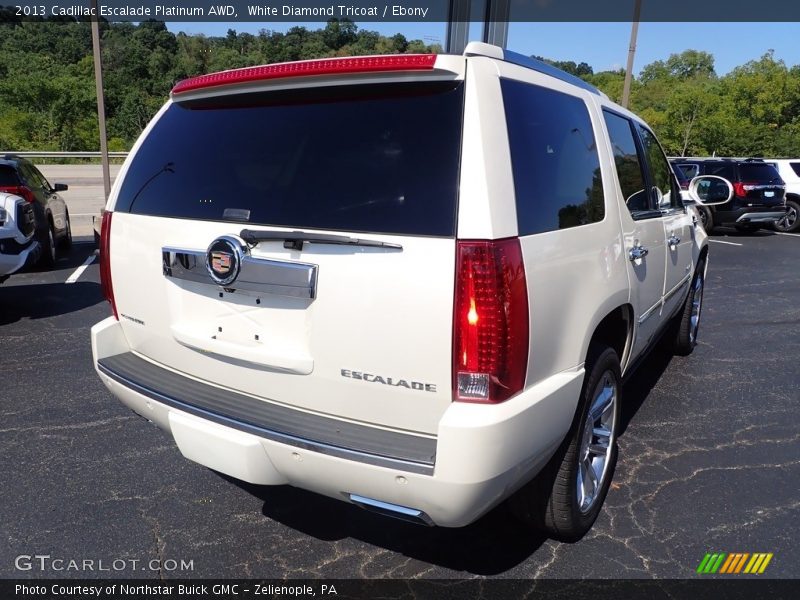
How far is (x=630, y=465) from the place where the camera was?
3.58 metres

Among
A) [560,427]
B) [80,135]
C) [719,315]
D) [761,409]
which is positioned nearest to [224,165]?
[560,427]

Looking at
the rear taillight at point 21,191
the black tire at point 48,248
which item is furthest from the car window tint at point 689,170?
the rear taillight at point 21,191

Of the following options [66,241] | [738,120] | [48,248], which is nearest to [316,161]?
[48,248]

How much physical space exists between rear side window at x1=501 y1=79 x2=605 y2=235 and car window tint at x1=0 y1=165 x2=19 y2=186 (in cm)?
810

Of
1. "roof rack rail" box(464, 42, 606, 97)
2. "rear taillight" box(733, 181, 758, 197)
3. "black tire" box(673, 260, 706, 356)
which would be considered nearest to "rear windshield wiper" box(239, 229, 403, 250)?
"roof rack rail" box(464, 42, 606, 97)

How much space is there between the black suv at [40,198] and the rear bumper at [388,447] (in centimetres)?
719

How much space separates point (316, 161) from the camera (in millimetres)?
2332

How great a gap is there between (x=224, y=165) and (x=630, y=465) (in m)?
2.67

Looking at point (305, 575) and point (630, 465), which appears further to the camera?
point (630, 465)

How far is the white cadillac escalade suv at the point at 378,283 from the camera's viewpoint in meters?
2.01

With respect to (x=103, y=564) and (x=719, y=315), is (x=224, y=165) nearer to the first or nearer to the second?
(x=103, y=564)

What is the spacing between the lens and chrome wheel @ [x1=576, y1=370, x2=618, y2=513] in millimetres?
2758

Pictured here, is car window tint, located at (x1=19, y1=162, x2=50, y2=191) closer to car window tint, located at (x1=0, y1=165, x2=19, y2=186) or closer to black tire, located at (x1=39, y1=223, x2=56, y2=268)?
car window tint, located at (x1=0, y1=165, x2=19, y2=186)

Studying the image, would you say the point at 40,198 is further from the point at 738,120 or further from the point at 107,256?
the point at 738,120
